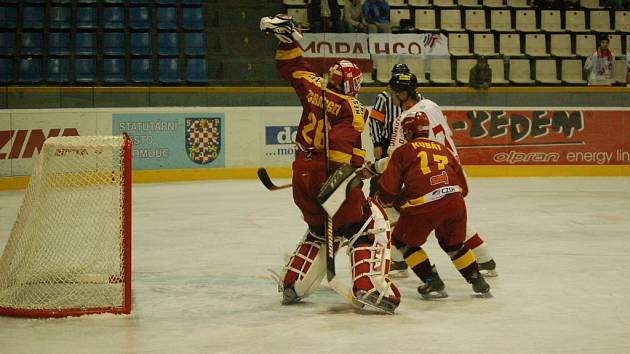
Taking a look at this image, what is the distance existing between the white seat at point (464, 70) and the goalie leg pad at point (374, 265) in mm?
11810

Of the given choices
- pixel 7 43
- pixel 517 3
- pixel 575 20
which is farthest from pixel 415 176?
pixel 575 20

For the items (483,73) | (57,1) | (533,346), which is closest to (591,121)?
(483,73)

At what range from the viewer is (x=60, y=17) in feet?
55.9

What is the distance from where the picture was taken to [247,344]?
527cm

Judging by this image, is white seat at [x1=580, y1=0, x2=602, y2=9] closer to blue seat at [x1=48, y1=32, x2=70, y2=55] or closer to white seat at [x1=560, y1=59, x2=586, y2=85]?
white seat at [x1=560, y1=59, x2=586, y2=85]

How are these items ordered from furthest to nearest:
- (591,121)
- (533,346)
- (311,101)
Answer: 1. (591,121)
2. (311,101)
3. (533,346)

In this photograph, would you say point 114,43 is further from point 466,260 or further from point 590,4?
point 466,260

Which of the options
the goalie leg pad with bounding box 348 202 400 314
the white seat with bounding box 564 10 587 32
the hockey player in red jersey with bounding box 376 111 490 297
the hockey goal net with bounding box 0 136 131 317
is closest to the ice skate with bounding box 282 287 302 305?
the goalie leg pad with bounding box 348 202 400 314

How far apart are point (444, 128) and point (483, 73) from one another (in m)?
9.32

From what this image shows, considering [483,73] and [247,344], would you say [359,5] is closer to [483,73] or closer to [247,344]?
[483,73]

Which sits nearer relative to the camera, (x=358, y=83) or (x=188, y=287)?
(x=358, y=83)

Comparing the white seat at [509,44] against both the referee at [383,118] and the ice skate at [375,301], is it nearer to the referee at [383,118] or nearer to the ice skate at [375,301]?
the referee at [383,118]

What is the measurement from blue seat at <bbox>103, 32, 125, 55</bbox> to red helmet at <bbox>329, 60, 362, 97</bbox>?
445 inches

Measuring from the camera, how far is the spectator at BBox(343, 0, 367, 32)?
17.2 metres
